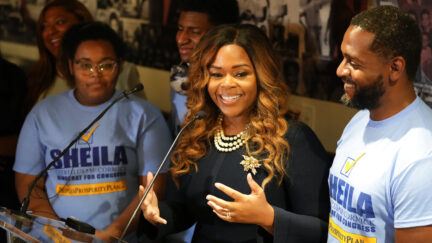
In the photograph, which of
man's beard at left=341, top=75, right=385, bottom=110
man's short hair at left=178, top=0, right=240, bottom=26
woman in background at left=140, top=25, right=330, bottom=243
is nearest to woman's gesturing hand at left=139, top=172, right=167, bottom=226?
woman in background at left=140, top=25, right=330, bottom=243

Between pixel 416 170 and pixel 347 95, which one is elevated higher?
pixel 347 95

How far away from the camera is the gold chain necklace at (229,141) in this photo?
8.06 feet

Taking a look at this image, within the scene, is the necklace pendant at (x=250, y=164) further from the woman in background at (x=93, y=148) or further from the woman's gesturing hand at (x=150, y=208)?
the woman in background at (x=93, y=148)

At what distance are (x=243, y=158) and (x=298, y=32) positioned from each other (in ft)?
3.12

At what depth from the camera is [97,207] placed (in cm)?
289

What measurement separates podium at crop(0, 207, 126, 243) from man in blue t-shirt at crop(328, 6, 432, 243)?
33.1 inches

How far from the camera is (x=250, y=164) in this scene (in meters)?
2.37

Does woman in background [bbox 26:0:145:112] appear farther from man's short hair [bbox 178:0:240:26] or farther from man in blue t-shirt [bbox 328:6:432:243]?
man in blue t-shirt [bbox 328:6:432:243]

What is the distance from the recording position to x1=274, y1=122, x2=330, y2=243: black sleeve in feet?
7.48

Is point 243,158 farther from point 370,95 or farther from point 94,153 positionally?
point 94,153

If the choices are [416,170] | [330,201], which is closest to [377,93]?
[416,170]

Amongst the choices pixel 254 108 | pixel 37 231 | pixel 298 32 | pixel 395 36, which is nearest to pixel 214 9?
A: pixel 298 32

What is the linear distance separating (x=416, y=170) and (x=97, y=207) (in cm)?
161

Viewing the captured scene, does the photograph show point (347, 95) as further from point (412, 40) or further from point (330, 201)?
point (330, 201)
